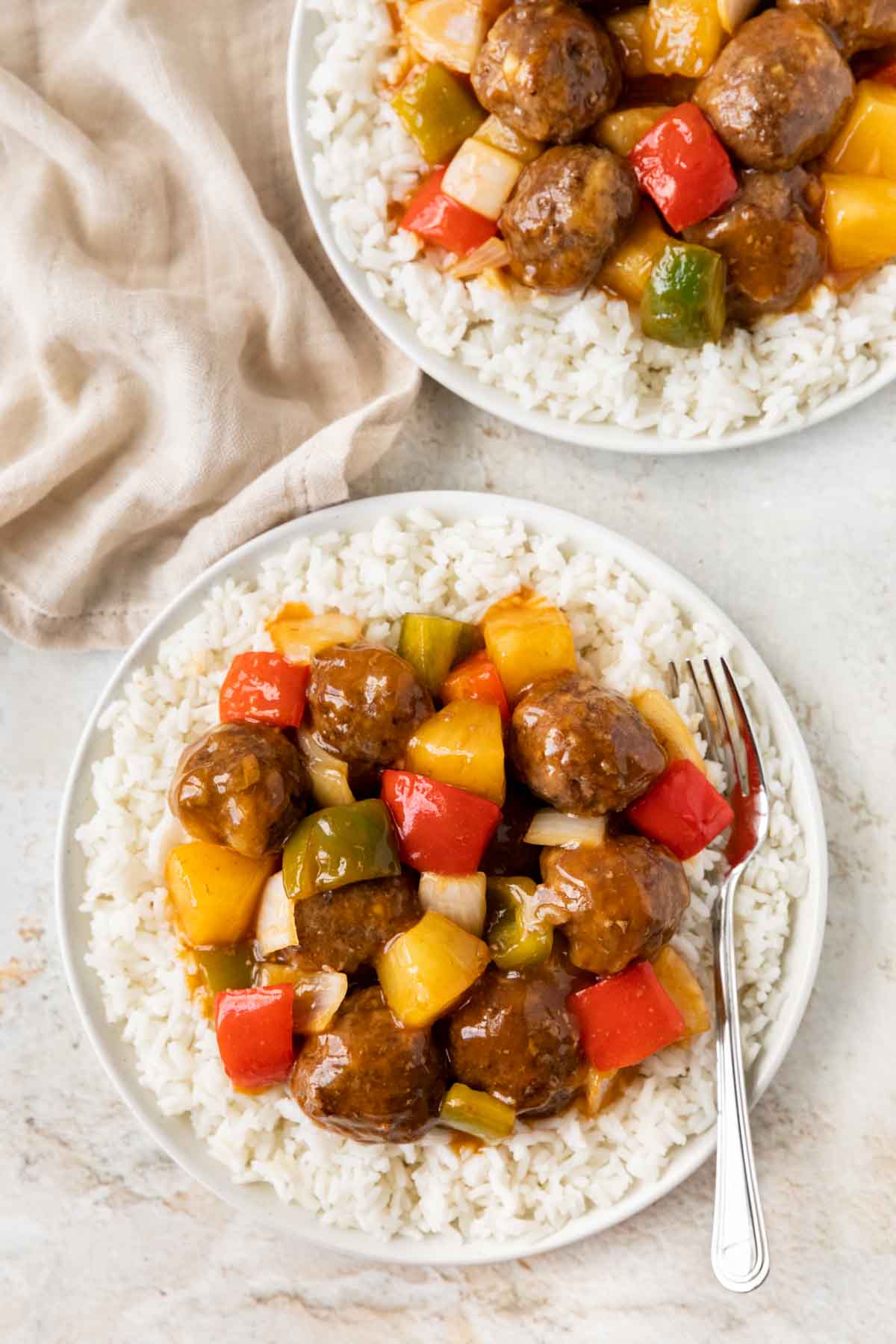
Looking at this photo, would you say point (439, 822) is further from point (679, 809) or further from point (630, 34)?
point (630, 34)

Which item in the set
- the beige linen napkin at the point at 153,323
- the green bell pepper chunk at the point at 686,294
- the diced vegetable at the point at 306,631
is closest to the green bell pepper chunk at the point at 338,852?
the diced vegetable at the point at 306,631

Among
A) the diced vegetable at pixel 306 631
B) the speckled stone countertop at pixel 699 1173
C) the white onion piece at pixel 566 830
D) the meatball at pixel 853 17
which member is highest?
the meatball at pixel 853 17

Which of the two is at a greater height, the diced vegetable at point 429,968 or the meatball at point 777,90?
the meatball at point 777,90

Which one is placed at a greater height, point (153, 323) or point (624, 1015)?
point (153, 323)

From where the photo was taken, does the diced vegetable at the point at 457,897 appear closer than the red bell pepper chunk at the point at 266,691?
Yes

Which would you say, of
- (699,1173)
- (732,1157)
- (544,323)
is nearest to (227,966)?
(732,1157)

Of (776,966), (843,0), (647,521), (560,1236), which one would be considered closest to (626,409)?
(647,521)

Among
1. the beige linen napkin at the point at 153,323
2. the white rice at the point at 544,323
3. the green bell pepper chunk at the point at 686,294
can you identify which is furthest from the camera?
the beige linen napkin at the point at 153,323

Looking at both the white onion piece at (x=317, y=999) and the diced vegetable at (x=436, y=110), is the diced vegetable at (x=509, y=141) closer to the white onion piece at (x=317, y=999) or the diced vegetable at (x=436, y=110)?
the diced vegetable at (x=436, y=110)
